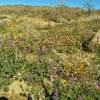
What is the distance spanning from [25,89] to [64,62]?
1.96 m

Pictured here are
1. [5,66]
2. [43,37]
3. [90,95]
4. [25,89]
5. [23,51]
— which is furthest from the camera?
[43,37]

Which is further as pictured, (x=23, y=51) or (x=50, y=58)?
(x=23, y=51)

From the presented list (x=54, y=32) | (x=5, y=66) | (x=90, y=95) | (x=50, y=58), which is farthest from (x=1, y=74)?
(x=54, y=32)

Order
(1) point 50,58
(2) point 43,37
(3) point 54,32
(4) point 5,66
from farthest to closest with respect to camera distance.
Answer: (3) point 54,32, (2) point 43,37, (1) point 50,58, (4) point 5,66

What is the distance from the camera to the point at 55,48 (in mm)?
13078

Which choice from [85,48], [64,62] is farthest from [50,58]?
[85,48]

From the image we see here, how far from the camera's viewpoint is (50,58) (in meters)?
11.6

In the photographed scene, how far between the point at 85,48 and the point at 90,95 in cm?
471

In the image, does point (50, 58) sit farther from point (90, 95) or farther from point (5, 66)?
point (90, 95)

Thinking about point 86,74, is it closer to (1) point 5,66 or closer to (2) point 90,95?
(2) point 90,95

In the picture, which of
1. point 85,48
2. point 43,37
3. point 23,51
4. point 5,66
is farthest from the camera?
point 43,37

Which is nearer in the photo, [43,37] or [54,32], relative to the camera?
[43,37]

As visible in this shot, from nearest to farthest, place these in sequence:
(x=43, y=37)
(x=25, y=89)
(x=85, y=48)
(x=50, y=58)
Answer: (x=25, y=89), (x=50, y=58), (x=85, y=48), (x=43, y=37)

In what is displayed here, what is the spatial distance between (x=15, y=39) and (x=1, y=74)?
3.90 m
